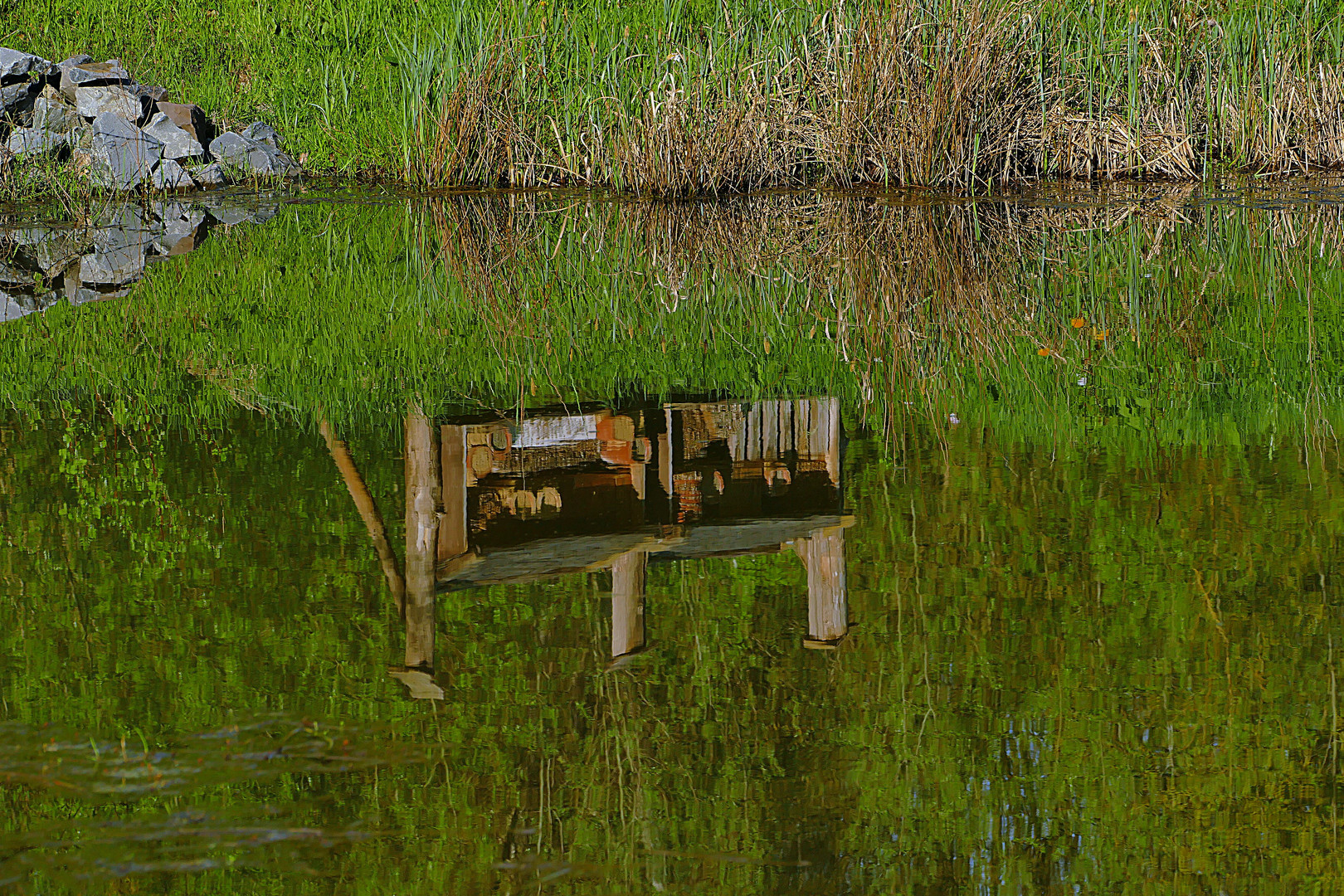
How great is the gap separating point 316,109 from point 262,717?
31.5ft


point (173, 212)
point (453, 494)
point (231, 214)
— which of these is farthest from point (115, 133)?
point (453, 494)

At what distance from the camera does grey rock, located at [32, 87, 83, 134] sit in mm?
10508

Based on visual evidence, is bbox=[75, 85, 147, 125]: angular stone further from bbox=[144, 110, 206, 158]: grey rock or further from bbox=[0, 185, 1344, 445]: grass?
bbox=[0, 185, 1344, 445]: grass

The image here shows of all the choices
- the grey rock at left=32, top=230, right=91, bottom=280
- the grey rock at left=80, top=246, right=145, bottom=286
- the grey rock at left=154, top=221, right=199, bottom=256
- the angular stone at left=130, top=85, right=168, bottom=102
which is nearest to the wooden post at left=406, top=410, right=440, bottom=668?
→ the grey rock at left=80, top=246, right=145, bottom=286

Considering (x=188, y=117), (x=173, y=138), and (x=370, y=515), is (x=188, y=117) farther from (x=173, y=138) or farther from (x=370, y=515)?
(x=370, y=515)

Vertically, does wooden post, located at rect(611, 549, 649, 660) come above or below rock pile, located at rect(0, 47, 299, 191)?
below

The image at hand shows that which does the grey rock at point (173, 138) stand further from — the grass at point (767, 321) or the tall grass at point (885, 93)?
the grass at point (767, 321)

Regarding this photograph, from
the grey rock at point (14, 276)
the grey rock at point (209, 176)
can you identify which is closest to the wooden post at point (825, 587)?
the grey rock at point (14, 276)

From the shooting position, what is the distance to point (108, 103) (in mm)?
10922

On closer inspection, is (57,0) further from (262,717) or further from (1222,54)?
(262,717)

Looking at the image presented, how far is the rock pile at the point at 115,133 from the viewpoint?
1045 cm

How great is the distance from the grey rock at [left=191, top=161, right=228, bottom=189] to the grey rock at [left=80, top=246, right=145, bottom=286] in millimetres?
2473

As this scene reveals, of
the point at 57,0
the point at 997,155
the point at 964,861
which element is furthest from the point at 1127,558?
the point at 57,0

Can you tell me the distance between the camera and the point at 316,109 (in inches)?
456
